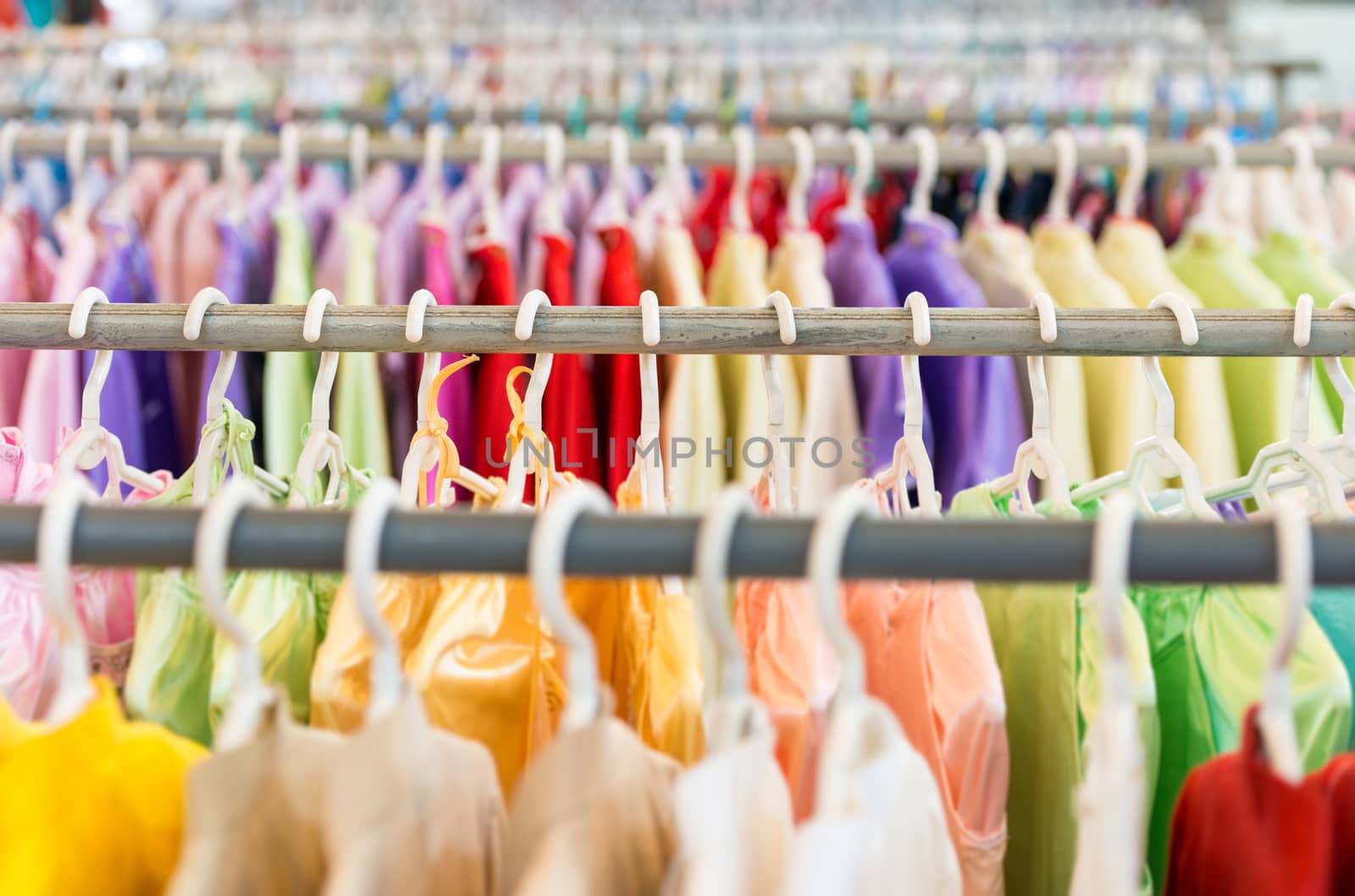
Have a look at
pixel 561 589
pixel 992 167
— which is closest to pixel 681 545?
pixel 561 589

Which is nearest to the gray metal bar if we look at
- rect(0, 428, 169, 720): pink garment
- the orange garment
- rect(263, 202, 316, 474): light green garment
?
rect(263, 202, 316, 474): light green garment

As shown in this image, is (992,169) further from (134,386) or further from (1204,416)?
(134,386)

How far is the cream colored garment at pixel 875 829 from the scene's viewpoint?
0.38m

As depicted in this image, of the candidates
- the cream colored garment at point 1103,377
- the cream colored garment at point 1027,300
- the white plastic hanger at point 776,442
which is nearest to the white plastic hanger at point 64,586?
the white plastic hanger at point 776,442

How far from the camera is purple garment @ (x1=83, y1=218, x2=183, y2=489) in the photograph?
3.08ft

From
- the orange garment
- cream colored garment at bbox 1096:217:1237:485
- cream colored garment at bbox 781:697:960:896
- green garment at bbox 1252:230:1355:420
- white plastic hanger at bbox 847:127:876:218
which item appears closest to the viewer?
cream colored garment at bbox 781:697:960:896

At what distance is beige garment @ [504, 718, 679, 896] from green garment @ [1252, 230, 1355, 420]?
2.62 feet

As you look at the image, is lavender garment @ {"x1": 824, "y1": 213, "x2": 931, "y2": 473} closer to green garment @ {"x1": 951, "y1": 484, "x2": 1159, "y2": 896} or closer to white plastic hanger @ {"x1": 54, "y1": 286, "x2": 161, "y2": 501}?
green garment @ {"x1": 951, "y1": 484, "x2": 1159, "y2": 896}

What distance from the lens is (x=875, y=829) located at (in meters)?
0.41

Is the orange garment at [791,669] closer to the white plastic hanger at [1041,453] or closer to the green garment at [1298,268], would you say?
the white plastic hanger at [1041,453]

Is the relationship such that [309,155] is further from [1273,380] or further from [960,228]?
[1273,380]

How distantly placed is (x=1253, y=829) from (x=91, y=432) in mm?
612

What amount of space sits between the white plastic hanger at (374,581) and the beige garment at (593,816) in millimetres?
65

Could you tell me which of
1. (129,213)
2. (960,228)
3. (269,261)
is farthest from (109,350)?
(960,228)
